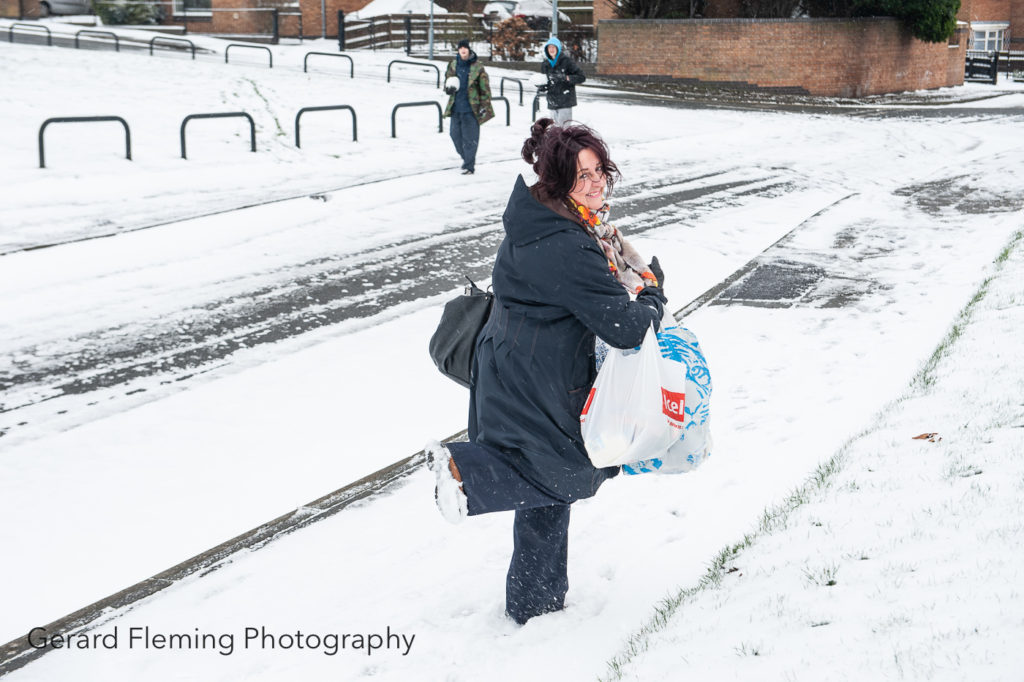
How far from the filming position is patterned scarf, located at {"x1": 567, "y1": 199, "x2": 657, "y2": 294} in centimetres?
345

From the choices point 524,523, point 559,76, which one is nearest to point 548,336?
point 524,523

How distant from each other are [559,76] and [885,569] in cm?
1496

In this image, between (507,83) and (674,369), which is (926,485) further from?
(507,83)

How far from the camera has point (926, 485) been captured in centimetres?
434

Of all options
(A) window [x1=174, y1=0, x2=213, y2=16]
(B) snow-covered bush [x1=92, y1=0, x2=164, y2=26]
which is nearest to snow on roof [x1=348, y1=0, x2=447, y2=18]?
(A) window [x1=174, y1=0, x2=213, y2=16]

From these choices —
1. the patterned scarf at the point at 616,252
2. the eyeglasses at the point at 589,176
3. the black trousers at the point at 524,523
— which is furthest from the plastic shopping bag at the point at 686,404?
the eyeglasses at the point at 589,176

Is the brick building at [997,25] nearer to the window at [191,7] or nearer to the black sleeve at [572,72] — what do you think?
the window at [191,7]

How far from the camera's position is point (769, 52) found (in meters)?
29.3

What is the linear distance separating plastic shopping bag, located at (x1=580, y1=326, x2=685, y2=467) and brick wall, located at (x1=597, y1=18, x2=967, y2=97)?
27847mm

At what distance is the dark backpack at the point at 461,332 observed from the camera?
3781mm

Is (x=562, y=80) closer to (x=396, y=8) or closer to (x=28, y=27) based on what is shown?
(x=396, y=8)

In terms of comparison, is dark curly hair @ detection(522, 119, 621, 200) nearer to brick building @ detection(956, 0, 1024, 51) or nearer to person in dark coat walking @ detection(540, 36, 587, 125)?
person in dark coat walking @ detection(540, 36, 587, 125)

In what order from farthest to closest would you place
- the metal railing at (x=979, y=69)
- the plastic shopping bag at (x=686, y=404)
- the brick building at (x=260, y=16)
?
the brick building at (x=260, y=16)
the metal railing at (x=979, y=69)
the plastic shopping bag at (x=686, y=404)

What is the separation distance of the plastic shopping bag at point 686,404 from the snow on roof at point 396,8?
37.7 metres
